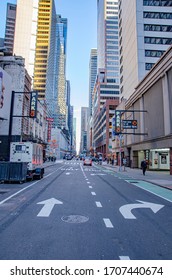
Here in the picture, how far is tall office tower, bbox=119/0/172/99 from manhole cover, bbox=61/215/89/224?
40.3m

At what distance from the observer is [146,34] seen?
43625mm

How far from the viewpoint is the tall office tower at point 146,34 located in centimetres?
4266

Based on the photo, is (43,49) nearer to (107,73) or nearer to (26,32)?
(26,32)

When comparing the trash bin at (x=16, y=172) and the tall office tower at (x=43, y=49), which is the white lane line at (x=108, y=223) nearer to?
the trash bin at (x=16, y=172)

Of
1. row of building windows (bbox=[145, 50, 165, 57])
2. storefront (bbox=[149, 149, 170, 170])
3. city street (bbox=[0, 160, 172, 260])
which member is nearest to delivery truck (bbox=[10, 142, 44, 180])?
city street (bbox=[0, 160, 172, 260])

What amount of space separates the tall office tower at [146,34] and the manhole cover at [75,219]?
4029 centimetres

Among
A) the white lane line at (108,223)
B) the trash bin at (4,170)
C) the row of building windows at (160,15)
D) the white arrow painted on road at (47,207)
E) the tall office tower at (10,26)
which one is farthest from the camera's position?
the tall office tower at (10,26)

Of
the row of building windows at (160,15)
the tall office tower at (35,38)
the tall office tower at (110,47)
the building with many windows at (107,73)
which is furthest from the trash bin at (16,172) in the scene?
the tall office tower at (110,47)

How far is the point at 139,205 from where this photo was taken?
829 cm

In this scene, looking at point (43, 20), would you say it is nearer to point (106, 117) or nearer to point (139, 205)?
point (106, 117)

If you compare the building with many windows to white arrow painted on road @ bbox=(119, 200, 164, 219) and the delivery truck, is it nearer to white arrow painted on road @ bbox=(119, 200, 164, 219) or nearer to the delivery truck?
the delivery truck

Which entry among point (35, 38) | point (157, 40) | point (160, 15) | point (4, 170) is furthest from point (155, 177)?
point (35, 38)

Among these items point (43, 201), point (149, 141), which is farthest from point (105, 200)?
point (149, 141)

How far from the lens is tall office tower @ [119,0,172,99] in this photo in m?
42.7
